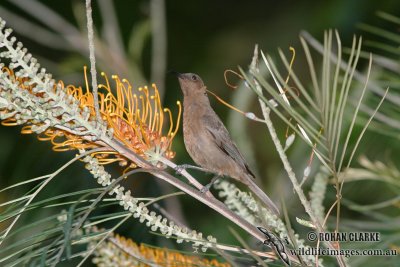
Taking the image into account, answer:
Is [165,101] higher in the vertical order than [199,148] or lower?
higher

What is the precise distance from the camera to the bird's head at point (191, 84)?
139 inches

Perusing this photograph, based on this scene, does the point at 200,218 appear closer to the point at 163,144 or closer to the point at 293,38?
the point at 293,38

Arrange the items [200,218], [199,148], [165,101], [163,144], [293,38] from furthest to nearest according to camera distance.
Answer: [293,38] < [165,101] < [200,218] < [199,148] < [163,144]

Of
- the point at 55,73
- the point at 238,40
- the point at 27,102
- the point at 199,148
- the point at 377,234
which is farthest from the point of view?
the point at 238,40

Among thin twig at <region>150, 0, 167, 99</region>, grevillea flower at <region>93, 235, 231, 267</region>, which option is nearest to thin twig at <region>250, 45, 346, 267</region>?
grevillea flower at <region>93, 235, 231, 267</region>

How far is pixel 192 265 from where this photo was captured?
1.86 meters

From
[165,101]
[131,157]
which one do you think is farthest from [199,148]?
[165,101]

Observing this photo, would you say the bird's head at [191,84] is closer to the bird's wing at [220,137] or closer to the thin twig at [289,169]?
the bird's wing at [220,137]

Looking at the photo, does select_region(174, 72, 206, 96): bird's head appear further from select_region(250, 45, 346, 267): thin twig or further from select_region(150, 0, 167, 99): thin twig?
select_region(250, 45, 346, 267): thin twig

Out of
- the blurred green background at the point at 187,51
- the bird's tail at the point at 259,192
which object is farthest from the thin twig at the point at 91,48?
the bird's tail at the point at 259,192

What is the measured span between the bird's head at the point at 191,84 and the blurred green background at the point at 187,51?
9.1 inches

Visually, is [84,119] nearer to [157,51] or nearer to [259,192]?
[259,192]

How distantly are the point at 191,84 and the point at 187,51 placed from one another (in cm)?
396

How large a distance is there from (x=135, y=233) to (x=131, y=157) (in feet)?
3.33
